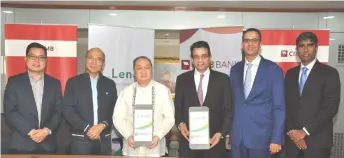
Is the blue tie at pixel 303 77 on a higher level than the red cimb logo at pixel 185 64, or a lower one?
lower

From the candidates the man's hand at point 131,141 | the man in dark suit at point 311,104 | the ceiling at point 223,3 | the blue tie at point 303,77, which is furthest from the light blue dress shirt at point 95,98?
the ceiling at point 223,3

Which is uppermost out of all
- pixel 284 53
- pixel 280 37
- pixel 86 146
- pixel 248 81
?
pixel 280 37

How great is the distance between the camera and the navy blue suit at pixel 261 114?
3.04 metres

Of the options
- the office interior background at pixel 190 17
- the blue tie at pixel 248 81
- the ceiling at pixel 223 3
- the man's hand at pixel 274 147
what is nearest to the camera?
the man's hand at pixel 274 147

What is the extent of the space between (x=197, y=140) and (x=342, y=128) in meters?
3.76

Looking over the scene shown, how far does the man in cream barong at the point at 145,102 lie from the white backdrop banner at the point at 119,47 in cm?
172

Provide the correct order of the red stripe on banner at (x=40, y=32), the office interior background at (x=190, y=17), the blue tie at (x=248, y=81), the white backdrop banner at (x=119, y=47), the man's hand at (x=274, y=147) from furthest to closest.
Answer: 1. the office interior background at (x=190, y=17)
2. the white backdrop banner at (x=119, y=47)
3. the red stripe on banner at (x=40, y=32)
4. the blue tie at (x=248, y=81)
5. the man's hand at (x=274, y=147)

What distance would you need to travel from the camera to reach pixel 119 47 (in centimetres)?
496

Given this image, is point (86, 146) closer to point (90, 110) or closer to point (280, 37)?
point (90, 110)

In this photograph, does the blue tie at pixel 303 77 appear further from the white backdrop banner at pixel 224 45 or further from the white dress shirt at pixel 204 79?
the white backdrop banner at pixel 224 45

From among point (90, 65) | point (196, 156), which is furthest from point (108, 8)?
point (196, 156)

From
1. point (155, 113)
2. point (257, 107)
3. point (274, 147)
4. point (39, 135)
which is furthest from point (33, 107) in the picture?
point (274, 147)

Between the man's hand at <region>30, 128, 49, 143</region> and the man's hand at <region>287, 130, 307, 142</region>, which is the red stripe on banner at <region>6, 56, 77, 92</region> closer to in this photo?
the man's hand at <region>30, 128, 49, 143</region>

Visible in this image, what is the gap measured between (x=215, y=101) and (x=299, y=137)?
2.83ft
